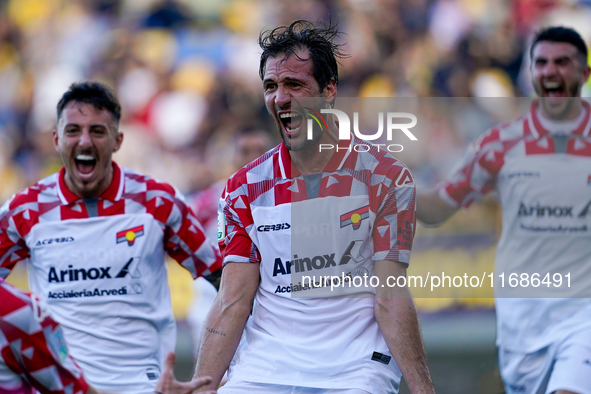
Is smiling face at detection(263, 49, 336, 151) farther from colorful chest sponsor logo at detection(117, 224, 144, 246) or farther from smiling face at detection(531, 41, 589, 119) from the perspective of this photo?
smiling face at detection(531, 41, 589, 119)

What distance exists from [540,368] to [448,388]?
2.73 metres

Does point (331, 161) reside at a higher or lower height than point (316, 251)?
higher

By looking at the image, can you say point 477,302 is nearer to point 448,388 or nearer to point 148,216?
point 448,388

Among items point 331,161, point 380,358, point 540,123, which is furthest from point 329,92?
point 540,123

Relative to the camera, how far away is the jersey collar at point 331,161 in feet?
12.5

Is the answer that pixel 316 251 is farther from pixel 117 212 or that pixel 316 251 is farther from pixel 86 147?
pixel 86 147

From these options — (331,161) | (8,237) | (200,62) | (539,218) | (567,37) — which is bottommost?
(8,237)

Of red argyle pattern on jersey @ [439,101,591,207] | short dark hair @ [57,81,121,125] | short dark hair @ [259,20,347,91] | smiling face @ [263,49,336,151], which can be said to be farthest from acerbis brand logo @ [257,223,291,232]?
red argyle pattern on jersey @ [439,101,591,207]

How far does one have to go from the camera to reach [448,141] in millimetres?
8555

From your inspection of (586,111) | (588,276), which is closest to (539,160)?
(586,111)

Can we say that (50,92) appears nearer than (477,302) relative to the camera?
No

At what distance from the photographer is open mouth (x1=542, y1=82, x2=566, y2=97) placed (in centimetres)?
515

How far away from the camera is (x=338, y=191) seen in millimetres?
3762

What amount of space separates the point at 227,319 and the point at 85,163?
1757 millimetres
